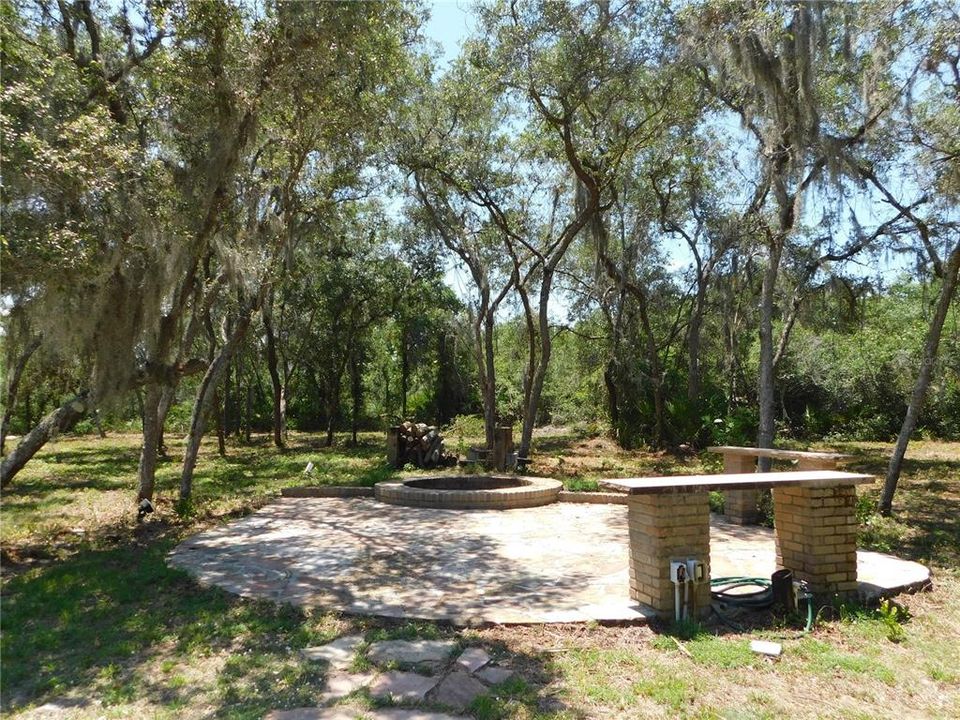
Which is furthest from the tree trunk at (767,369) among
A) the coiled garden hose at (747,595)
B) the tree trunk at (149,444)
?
the tree trunk at (149,444)

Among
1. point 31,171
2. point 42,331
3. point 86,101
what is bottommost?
point 42,331

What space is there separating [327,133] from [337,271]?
7.76 meters

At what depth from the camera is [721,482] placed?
4.31 m

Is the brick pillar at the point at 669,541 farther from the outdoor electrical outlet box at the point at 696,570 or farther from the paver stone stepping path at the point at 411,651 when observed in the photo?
the paver stone stepping path at the point at 411,651

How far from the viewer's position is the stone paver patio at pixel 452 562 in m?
4.46

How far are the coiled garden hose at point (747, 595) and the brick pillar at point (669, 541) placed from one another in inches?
10.5

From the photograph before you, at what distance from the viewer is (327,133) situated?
8.79 m

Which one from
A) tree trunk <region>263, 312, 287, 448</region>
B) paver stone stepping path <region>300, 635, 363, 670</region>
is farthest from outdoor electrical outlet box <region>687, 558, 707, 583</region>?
tree trunk <region>263, 312, 287, 448</region>

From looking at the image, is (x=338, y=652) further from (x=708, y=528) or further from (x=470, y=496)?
(x=470, y=496)

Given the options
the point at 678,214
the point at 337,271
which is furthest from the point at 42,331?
the point at 678,214

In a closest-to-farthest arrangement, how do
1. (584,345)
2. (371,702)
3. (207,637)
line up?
(371,702)
(207,637)
(584,345)

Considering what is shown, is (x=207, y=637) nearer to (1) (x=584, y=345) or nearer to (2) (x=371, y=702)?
(2) (x=371, y=702)

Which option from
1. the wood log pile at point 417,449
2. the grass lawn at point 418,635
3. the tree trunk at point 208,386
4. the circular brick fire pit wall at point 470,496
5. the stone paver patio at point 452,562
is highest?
the tree trunk at point 208,386

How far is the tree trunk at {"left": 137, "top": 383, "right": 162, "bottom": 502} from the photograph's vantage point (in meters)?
7.67
